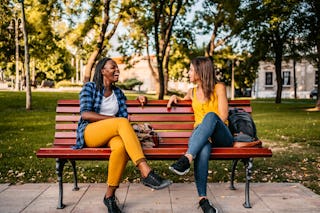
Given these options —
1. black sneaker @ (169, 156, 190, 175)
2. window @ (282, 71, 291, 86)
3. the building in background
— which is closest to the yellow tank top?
black sneaker @ (169, 156, 190, 175)

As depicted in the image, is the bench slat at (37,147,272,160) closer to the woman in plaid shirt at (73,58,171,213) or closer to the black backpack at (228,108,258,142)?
the woman in plaid shirt at (73,58,171,213)

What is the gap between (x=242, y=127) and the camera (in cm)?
440

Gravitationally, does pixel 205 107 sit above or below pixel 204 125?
above

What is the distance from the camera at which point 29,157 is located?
7.02m

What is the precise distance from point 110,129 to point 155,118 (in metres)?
1.09

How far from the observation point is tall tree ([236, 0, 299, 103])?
18.5 metres

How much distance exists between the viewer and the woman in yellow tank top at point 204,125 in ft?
12.8

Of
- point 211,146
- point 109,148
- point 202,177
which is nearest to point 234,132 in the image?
point 211,146

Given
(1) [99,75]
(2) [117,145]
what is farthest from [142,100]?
(2) [117,145]

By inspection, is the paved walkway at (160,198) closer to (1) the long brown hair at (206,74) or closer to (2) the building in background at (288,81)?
(1) the long brown hair at (206,74)

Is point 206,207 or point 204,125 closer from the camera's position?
point 206,207

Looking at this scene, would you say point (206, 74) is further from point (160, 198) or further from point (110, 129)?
point (160, 198)

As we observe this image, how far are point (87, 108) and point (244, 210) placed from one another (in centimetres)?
197

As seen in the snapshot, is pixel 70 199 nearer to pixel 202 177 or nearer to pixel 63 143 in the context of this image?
pixel 63 143
